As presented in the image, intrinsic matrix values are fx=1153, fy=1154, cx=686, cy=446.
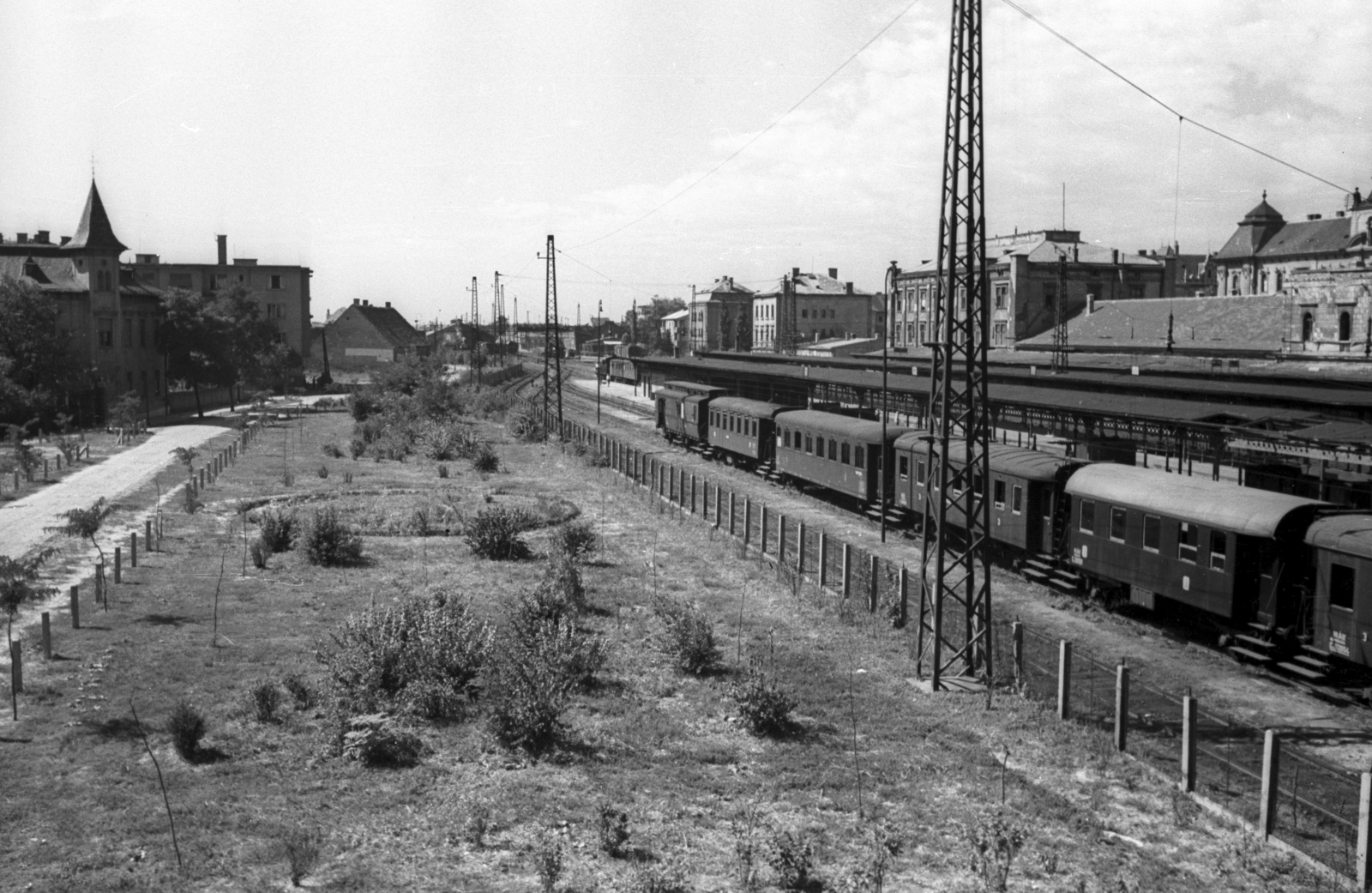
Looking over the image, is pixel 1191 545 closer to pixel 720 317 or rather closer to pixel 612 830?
pixel 612 830

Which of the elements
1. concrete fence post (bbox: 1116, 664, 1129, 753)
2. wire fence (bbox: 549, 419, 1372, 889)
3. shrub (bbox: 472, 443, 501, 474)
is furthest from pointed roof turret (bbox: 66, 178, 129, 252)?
concrete fence post (bbox: 1116, 664, 1129, 753)

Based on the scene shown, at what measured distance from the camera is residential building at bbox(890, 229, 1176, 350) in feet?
274

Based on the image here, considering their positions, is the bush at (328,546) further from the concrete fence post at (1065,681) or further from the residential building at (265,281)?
the residential building at (265,281)

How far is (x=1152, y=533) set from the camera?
19.8 m

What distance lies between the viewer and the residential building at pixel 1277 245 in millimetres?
86125

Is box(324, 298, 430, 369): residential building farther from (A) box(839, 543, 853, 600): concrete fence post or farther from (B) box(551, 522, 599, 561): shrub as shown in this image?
(A) box(839, 543, 853, 600): concrete fence post

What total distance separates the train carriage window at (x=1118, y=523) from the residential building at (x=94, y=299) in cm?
5574

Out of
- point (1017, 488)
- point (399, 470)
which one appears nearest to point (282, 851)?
point (1017, 488)

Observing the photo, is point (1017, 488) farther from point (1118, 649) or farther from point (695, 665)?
point (695, 665)

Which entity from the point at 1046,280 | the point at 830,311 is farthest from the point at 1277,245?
the point at 830,311

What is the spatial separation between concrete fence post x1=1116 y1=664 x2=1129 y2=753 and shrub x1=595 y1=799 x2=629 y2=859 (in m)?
6.30

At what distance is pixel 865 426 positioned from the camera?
32.3 m

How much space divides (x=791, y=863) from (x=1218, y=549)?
10.8 metres

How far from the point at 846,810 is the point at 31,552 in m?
21.1
